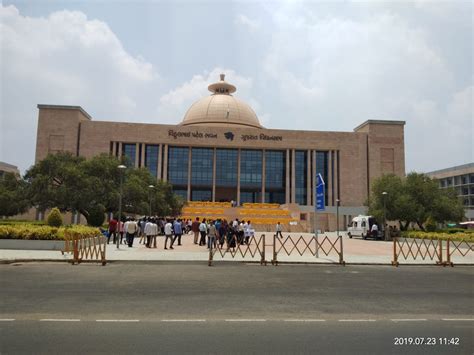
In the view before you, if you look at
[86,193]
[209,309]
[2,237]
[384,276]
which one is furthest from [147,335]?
[86,193]

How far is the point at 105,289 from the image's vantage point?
10109mm

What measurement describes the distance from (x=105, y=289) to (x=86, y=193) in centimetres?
2648

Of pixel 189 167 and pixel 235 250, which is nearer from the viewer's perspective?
pixel 235 250

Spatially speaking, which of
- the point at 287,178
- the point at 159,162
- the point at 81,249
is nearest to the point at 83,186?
the point at 81,249

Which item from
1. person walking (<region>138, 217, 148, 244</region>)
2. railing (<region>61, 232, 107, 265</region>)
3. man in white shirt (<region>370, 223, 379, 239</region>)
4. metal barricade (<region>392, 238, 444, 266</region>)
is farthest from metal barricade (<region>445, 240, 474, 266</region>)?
person walking (<region>138, 217, 148, 244</region>)

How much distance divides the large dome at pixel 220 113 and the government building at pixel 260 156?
8.95 feet

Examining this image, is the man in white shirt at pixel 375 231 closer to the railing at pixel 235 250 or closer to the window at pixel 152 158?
the railing at pixel 235 250

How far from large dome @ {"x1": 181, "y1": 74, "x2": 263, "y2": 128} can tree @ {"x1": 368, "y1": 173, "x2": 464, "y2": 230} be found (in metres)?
43.2

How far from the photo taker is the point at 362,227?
40.4 metres

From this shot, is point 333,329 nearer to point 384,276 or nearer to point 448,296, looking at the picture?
point 448,296

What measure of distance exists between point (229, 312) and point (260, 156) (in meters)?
70.2

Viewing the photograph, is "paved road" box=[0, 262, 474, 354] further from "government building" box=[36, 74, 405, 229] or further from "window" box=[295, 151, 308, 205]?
"window" box=[295, 151, 308, 205]

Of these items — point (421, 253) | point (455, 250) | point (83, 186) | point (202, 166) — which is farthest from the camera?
point (202, 166)

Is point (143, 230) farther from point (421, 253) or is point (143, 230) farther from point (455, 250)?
point (455, 250)
